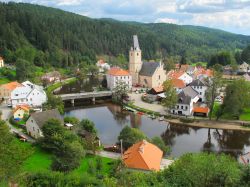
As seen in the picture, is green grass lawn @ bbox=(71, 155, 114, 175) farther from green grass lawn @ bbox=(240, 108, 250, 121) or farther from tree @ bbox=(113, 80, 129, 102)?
tree @ bbox=(113, 80, 129, 102)

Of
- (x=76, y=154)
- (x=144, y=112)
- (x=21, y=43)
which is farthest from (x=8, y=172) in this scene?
(x=21, y=43)

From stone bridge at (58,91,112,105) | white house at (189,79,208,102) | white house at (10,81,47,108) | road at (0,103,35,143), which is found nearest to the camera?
road at (0,103,35,143)

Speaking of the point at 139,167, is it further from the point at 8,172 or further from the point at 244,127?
the point at 244,127

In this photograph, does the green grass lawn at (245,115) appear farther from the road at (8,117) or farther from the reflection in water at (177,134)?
the road at (8,117)

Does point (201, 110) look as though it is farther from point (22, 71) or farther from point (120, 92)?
point (22, 71)

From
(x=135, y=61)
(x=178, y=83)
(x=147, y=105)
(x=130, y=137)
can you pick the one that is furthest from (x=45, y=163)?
(x=135, y=61)

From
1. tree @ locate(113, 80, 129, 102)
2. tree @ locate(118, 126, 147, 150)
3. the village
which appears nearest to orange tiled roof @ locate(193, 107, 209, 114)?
the village
